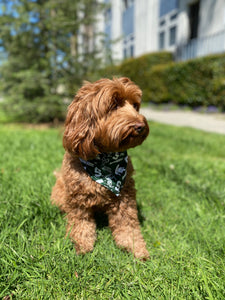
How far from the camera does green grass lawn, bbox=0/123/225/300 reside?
5.42 feet

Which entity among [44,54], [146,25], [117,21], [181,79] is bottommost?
[181,79]

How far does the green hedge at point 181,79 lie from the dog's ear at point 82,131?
7186 mm

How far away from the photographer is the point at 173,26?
15.1 m

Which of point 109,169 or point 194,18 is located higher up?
point 194,18

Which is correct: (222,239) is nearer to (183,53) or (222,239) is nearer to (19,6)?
(19,6)

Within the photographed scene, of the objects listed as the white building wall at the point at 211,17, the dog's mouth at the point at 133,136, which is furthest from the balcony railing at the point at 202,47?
the dog's mouth at the point at 133,136

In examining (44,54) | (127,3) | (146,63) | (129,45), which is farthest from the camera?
(129,45)

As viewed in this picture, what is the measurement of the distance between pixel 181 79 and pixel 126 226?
11.3 meters

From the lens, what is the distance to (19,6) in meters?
6.95

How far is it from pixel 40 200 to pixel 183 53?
14.1 meters

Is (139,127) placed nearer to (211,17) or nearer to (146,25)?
(211,17)

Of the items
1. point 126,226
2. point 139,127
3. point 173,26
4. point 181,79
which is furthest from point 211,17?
point 126,226

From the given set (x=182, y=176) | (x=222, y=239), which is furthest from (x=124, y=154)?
(x=182, y=176)

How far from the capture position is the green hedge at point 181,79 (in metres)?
10.4
